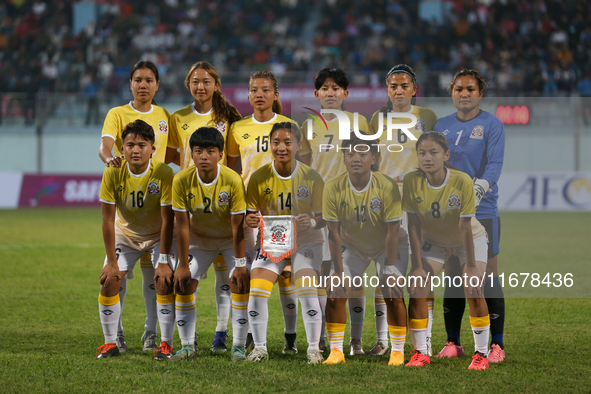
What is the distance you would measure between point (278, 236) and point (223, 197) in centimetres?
48

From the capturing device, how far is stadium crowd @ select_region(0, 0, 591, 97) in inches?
746

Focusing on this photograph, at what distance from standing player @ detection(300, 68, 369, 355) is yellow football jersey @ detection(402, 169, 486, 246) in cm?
52

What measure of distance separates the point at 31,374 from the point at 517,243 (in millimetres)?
3687

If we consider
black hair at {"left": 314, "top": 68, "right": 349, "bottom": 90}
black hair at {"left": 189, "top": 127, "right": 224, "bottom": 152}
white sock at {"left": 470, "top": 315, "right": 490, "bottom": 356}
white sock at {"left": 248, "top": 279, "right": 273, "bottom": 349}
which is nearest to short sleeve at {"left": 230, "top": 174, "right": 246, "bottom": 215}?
black hair at {"left": 189, "top": 127, "right": 224, "bottom": 152}

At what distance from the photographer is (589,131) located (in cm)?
1198

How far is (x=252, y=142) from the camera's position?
4820 millimetres

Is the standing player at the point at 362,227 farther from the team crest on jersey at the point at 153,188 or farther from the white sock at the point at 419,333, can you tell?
the team crest on jersey at the point at 153,188

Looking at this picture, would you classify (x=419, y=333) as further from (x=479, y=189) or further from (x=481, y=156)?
(x=481, y=156)

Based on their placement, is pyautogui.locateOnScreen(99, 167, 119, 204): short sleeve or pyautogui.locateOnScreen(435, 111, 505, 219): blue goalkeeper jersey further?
pyautogui.locateOnScreen(99, 167, 119, 204): short sleeve

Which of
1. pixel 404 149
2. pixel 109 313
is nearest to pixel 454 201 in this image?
pixel 404 149

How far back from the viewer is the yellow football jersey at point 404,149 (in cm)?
440

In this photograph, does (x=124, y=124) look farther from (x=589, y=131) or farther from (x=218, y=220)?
(x=589, y=131)

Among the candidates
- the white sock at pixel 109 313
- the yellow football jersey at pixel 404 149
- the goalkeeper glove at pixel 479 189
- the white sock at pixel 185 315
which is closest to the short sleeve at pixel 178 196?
the white sock at pixel 185 315

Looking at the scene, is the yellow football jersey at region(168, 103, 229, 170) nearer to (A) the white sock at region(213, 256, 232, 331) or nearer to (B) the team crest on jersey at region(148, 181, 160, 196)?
(B) the team crest on jersey at region(148, 181, 160, 196)
